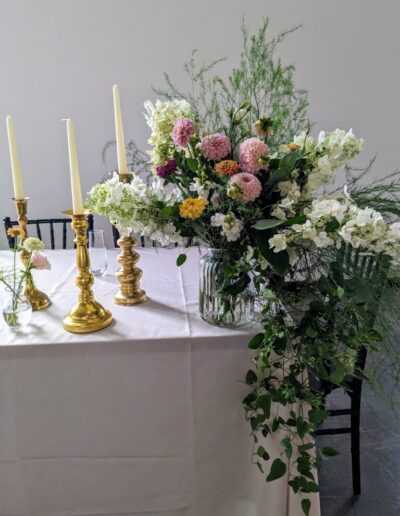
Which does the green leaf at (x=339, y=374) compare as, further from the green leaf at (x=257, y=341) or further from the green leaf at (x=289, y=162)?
the green leaf at (x=289, y=162)

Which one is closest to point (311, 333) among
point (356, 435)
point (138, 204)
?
point (138, 204)

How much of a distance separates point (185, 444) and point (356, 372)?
420 mm

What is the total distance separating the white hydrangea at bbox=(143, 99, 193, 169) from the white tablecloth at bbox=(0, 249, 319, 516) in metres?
0.39

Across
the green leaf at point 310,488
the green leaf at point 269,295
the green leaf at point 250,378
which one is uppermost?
the green leaf at point 269,295

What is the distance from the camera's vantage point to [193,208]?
29.3 inches

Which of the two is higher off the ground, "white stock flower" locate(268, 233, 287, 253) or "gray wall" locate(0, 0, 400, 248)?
"gray wall" locate(0, 0, 400, 248)

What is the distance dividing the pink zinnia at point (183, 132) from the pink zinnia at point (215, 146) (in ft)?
0.10

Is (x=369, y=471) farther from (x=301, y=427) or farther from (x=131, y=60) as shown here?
(x=131, y=60)

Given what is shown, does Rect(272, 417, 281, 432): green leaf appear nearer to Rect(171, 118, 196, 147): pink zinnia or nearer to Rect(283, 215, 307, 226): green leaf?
Rect(283, 215, 307, 226): green leaf

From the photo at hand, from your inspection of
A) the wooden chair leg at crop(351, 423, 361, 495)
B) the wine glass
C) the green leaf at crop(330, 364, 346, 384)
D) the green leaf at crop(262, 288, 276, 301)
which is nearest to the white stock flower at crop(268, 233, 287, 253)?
the green leaf at crop(262, 288, 276, 301)

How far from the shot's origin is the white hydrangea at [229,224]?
74cm

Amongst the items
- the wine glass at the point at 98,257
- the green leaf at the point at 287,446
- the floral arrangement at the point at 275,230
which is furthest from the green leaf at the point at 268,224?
the wine glass at the point at 98,257

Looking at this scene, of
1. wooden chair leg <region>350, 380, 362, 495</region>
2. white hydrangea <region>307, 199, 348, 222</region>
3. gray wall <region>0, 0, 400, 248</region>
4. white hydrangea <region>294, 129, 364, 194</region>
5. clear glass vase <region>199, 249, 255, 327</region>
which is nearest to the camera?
white hydrangea <region>307, 199, 348, 222</region>

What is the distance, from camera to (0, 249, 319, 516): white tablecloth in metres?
0.89
